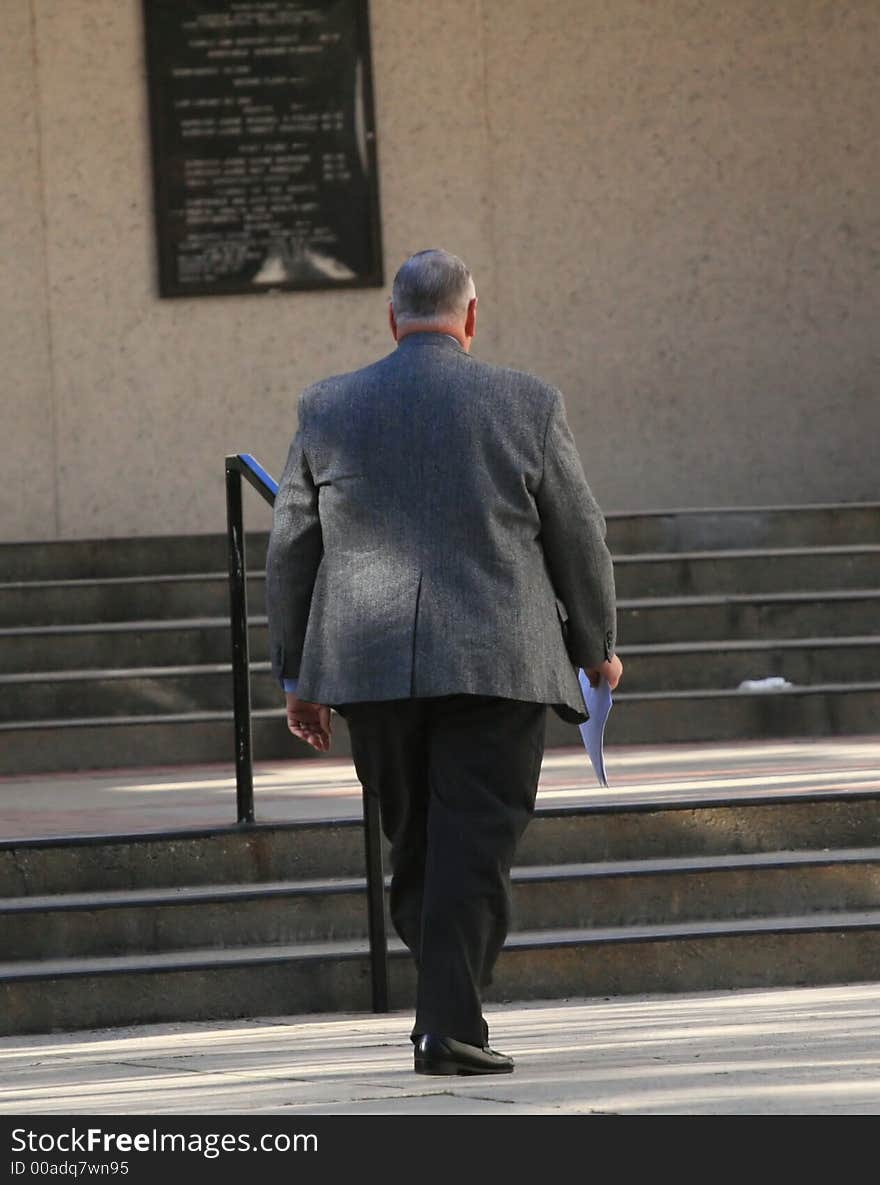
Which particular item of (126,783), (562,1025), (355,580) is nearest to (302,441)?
(355,580)

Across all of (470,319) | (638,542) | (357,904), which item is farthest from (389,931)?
(638,542)

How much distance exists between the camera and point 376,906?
14.3 ft

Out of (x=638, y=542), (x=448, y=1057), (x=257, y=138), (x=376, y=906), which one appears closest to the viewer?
(x=448, y=1057)

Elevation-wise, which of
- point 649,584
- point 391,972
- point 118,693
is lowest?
point 391,972

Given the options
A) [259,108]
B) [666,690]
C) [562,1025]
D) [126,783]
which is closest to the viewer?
[562,1025]

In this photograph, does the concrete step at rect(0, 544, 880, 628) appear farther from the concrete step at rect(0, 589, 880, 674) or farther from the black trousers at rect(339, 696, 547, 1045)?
the black trousers at rect(339, 696, 547, 1045)

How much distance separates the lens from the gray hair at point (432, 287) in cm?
350

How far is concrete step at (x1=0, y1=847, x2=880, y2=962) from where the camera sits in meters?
4.70

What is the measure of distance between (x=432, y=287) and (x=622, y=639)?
4.44 meters

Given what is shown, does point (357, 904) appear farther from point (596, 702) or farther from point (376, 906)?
point (596, 702)

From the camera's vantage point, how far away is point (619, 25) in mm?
9711

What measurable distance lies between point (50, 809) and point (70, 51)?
4.88 metres

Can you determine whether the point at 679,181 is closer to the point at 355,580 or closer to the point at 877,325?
the point at 877,325

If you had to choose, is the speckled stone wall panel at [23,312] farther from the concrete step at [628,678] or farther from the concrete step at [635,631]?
the concrete step at [628,678]
